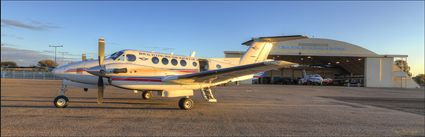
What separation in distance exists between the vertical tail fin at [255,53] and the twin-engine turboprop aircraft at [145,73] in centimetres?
294

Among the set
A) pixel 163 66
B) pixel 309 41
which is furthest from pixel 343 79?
pixel 163 66

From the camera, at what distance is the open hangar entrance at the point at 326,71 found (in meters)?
65.8

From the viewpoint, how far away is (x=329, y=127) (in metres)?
8.97

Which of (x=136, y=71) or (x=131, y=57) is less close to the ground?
(x=131, y=57)

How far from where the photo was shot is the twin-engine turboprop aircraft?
1210 centimetres

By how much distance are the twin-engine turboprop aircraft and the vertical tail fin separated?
2943 millimetres

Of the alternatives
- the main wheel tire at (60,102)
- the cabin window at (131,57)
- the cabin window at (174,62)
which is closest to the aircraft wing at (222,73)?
the cabin window at (174,62)

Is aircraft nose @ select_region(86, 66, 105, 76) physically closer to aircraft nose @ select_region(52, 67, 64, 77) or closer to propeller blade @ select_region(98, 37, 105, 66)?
propeller blade @ select_region(98, 37, 105, 66)

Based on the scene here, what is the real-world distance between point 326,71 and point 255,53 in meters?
73.6

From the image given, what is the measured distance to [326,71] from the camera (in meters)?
84.8

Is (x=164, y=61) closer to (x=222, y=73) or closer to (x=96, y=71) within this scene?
(x=222, y=73)

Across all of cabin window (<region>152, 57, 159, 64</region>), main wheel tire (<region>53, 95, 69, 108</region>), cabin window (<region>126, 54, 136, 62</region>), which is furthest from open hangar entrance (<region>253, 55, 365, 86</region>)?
main wheel tire (<region>53, 95, 69, 108</region>)

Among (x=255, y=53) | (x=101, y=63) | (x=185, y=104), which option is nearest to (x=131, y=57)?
(x=101, y=63)

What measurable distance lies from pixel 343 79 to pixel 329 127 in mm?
68196
